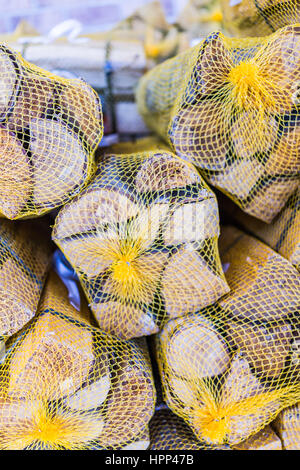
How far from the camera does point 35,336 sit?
108 cm

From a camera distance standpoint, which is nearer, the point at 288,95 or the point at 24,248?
the point at 288,95

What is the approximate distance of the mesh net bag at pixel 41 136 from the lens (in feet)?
3.27

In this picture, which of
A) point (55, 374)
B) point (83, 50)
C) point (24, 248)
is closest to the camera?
point (55, 374)

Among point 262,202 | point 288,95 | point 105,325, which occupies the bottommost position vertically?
point 105,325

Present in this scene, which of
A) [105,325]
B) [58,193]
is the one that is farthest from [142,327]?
[58,193]

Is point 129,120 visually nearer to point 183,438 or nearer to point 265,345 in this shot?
point 265,345

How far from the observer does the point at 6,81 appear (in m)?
0.99

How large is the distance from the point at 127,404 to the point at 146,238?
0.49 metres

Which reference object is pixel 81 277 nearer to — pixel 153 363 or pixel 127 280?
pixel 127 280

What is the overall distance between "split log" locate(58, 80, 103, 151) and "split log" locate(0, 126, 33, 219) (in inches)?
6.4

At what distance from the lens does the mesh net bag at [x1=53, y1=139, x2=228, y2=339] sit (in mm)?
1050

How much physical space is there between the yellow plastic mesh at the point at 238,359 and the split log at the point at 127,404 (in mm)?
76

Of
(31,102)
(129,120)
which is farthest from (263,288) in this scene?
(129,120)
